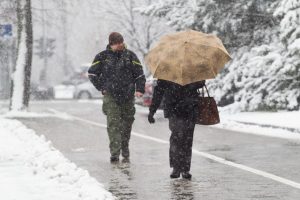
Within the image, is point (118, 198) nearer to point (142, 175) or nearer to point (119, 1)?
point (142, 175)

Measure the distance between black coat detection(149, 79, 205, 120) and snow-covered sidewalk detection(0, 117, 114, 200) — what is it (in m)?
1.31

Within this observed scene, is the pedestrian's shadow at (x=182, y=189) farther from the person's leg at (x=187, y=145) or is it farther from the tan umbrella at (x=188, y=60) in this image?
the tan umbrella at (x=188, y=60)

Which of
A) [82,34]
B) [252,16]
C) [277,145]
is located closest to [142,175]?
[277,145]

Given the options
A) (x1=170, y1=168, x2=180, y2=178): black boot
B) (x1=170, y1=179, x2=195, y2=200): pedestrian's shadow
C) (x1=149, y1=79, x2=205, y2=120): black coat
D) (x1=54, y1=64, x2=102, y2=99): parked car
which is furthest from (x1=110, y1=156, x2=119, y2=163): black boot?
(x1=54, y1=64, x2=102, y2=99): parked car

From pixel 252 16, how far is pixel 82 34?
65002 mm

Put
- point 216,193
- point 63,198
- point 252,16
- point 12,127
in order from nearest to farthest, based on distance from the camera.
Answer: point 63,198, point 216,193, point 12,127, point 252,16

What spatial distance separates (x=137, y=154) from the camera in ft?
41.0

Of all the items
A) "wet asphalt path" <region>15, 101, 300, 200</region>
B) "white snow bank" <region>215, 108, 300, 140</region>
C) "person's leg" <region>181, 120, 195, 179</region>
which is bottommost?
"white snow bank" <region>215, 108, 300, 140</region>

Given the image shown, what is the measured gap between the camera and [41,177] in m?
9.34

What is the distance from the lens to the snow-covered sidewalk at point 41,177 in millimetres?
7941

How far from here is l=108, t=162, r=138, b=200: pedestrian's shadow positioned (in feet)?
27.3

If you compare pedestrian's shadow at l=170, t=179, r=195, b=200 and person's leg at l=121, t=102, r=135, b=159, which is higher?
person's leg at l=121, t=102, r=135, b=159

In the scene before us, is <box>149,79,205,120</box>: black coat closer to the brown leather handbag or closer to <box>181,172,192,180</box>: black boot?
the brown leather handbag

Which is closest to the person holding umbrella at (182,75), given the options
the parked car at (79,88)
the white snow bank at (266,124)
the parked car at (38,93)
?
the white snow bank at (266,124)
